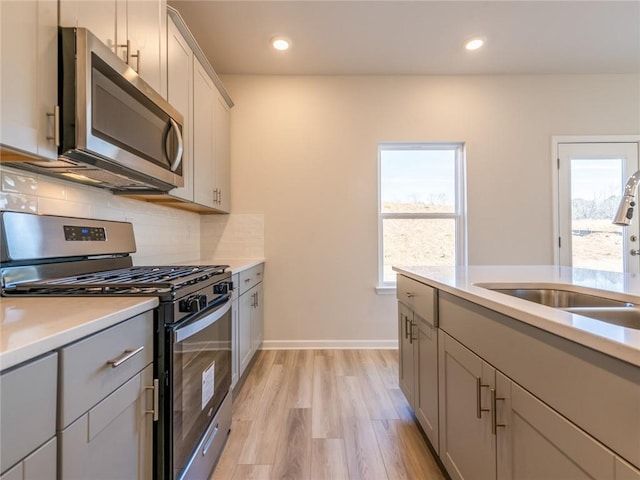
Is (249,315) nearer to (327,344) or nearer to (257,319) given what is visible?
(257,319)

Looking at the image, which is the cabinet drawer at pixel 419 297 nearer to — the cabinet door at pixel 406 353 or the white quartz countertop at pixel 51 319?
the cabinet door at pixel 406 353

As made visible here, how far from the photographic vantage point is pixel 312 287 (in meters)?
3.09

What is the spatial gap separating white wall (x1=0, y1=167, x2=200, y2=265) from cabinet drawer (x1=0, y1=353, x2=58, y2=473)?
3.00 ft

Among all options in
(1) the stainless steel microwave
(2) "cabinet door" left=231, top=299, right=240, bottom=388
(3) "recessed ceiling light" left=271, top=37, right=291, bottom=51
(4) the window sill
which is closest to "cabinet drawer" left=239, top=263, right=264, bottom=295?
(2) "cabinet door" left=231, top=299, right=240, bottom=388

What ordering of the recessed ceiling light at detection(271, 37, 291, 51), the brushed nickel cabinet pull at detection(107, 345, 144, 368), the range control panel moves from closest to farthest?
the brushed nickel cabinet pull at detection(107, 345, 144, 368) < the range control panel < the recessed ceiling light at detection(271, 37, 291, 51)

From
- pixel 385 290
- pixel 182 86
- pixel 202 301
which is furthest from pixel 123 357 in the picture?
pixel 385 290

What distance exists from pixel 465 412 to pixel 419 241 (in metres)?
2.24

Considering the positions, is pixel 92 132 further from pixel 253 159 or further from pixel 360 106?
pixel 360 106

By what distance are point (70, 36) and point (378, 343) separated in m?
3.03

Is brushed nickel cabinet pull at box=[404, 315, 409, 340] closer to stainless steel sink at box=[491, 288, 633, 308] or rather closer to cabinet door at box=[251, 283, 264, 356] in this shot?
stainless steel sink at box=[491, 288, 633, 308]

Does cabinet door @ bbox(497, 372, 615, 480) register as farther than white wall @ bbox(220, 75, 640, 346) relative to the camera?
No

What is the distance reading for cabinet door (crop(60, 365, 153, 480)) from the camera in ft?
2.14

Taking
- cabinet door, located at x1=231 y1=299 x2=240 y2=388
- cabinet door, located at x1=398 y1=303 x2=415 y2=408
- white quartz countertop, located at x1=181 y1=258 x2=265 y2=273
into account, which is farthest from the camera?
white quartz countertop, located at x1=181 y1=258 x2=265 y2=273

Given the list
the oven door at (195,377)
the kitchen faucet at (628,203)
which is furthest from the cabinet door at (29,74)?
the kitchen faucet at (628,203)
